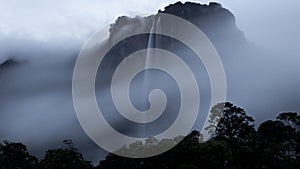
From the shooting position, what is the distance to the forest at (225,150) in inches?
1083

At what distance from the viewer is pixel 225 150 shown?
27297mm

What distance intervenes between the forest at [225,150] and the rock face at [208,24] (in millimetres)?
61364

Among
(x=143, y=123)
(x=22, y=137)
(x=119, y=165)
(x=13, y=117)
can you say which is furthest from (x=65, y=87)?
(x=119, y=165)

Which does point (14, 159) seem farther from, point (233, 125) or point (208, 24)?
point (208, 24)

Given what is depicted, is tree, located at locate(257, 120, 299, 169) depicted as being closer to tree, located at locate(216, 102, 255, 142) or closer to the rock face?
tree, located at locate(216, 102, 255, 142)

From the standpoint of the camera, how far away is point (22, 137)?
97.3 meters

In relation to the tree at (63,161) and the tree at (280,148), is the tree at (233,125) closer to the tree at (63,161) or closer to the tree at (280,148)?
the tree at (280,148)

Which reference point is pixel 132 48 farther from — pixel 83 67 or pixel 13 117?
pixel 13 117

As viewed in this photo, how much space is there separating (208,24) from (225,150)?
72.7m

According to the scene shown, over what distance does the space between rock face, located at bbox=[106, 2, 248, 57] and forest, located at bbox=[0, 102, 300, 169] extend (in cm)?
6136

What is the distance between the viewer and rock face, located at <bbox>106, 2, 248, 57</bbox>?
96.0 m

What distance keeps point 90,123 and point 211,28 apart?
51.4 meters

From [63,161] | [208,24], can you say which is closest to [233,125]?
[63,161]

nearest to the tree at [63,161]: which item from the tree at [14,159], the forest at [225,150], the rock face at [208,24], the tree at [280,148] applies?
the forest at [225,150]
